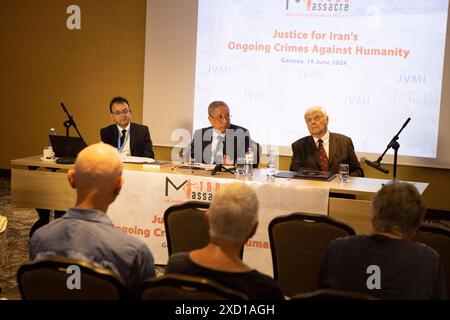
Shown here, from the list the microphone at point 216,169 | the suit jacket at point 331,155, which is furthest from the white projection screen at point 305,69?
the microphone at point 216,169

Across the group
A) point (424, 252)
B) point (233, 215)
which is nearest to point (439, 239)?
point (424, 252)

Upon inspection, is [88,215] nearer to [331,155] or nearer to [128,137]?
[331,155]

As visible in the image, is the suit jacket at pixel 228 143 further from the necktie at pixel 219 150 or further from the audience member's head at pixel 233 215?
the audience member's head at pixel 233 215

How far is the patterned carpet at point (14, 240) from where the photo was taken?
15.1 ft

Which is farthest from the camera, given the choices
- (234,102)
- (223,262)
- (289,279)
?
(234,102)

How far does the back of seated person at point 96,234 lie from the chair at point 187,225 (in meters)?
1.04

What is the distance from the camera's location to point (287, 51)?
727 cm

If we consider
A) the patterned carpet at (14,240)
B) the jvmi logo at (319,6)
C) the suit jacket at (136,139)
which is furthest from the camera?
the jvmi logo at (319,6)

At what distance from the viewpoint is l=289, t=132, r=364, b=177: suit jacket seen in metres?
5.74

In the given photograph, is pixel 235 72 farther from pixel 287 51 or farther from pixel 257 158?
pixel 257 158

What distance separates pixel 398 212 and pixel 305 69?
4.89 meters

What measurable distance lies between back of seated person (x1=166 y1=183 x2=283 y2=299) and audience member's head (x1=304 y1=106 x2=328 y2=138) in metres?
3.32
